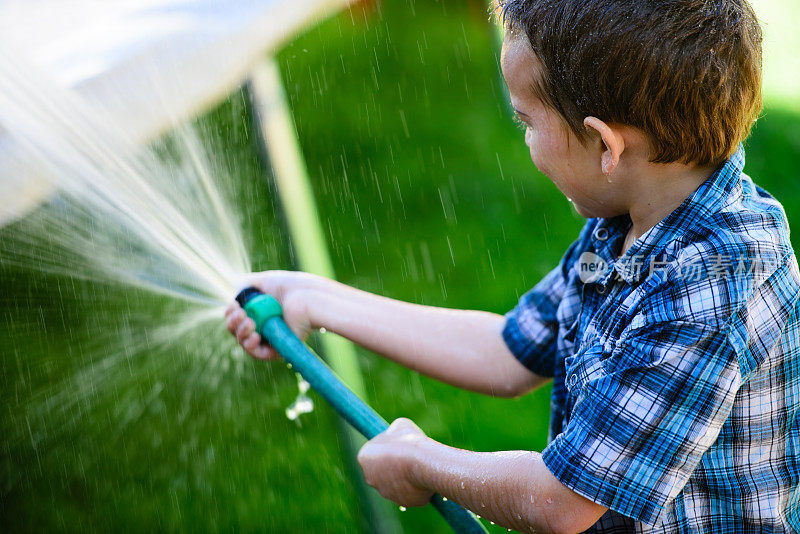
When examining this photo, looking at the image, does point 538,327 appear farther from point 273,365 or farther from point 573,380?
point 273,365

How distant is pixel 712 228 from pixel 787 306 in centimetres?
15

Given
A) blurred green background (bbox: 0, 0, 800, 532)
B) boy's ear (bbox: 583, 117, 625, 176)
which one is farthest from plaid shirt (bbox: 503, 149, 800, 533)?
blurred green background (bbox: 0, 0, 800, 532)

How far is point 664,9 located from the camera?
1162 mm

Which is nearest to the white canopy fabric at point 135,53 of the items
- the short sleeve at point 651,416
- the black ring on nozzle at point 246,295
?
the black ring on nozzle at point 246,295

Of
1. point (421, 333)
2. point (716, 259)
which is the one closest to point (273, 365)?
point (421, 333)

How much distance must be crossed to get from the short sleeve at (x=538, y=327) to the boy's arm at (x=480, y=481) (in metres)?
0.30

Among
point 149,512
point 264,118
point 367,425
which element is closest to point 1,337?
point 149,512

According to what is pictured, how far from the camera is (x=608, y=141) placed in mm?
1224

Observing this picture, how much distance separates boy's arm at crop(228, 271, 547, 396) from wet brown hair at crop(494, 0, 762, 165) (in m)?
0.58

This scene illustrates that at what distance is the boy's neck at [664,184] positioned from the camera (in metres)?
1.26

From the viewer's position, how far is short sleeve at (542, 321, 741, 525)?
111cm

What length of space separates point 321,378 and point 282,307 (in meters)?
0.27

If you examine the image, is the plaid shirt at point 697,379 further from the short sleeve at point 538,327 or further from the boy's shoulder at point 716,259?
the short sleeve at point 538,327

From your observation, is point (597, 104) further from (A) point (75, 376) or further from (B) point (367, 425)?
(A) point (75, 376)
